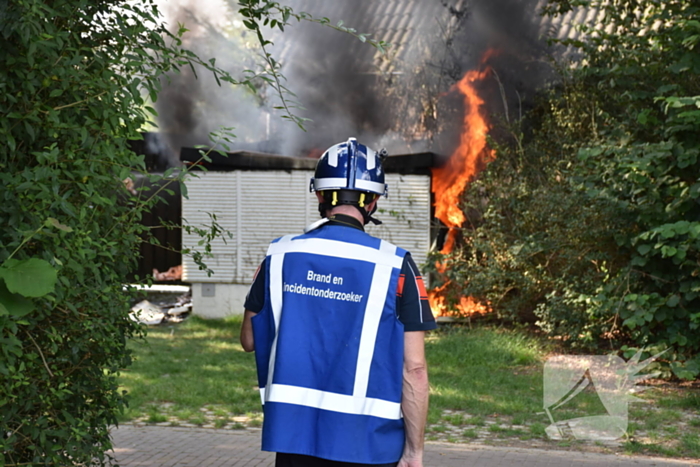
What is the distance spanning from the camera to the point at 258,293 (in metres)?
3.06

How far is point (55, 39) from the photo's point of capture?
3203 mm

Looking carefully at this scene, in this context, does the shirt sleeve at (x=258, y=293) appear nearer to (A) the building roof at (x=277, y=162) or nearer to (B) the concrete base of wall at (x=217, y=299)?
(A) the building roof at (x=277, y=162)

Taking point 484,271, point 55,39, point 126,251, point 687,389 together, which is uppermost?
point 55,39

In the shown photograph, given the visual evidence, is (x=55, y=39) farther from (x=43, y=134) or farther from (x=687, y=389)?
(x=687, y=389)

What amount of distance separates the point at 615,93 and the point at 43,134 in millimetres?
8594

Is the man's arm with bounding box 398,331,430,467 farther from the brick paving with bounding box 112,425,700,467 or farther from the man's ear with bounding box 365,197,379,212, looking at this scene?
the brick paving with bounding box 112,425,700,467

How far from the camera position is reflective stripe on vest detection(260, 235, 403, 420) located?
9.27 feet

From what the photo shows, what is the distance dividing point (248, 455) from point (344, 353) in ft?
11.7

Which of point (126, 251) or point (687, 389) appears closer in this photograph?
point (126, 251)

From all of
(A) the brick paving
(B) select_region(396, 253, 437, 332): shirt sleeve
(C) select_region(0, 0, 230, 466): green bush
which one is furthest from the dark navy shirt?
(A) the brick paving

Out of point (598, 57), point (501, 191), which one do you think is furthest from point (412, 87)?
point (598, 57)

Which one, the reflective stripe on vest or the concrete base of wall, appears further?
the concrete base of wall

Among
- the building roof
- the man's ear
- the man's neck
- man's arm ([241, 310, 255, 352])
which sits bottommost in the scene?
man's arm ([241, 310, 255, 352])

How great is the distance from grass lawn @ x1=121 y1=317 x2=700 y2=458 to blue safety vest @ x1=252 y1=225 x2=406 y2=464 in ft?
13.6
